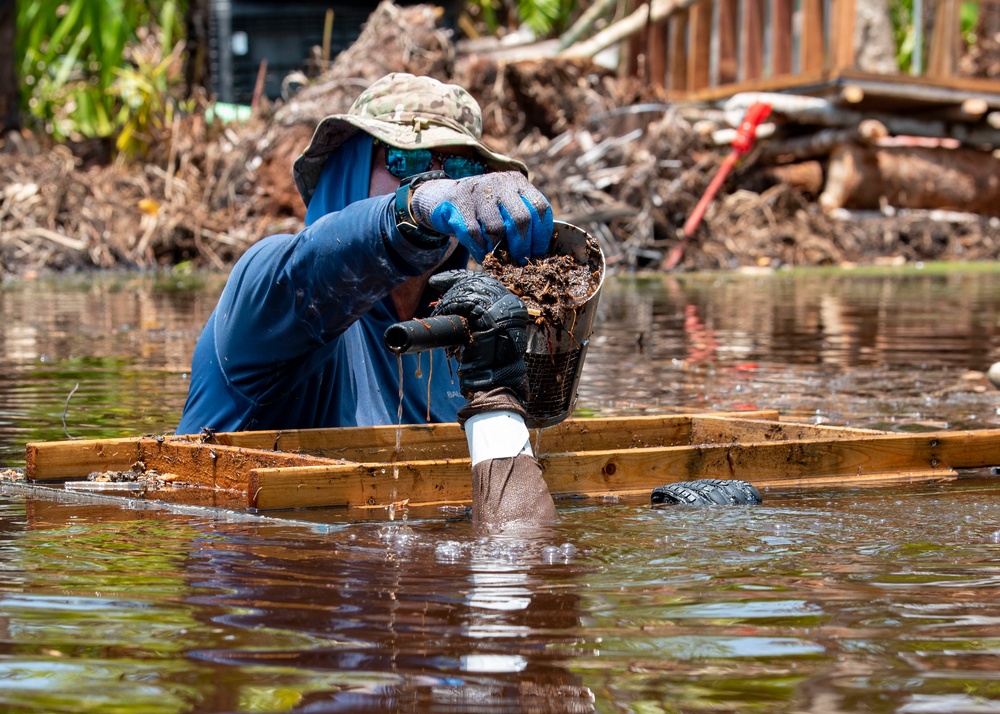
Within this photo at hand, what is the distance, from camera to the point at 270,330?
3.89 metres

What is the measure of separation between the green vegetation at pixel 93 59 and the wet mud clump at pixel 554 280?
1770 centimetres

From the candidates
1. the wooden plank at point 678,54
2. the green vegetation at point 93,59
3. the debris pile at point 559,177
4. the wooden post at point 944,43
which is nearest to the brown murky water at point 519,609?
the debris pile at point 559,177

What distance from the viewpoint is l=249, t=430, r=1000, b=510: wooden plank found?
375 cm

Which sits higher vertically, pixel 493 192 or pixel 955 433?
pixel 493 192

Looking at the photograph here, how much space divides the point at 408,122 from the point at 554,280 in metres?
0.97

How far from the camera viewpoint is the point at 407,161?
13.8ft

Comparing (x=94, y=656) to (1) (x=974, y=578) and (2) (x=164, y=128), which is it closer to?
(1) (x=974, y=578)

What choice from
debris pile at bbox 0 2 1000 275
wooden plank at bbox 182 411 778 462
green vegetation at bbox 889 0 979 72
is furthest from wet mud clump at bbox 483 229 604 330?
green vegetation at bbox 889 0 979 72

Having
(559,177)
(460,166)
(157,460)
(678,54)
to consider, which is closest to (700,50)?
(678,54)

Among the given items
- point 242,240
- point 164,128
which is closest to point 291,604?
point 242,240

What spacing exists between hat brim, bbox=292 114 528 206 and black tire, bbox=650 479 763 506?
1011 millimetres

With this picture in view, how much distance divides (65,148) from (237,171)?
4.16 meters

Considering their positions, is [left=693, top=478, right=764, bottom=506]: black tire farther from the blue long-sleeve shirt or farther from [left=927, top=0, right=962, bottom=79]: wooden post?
[left=927, top=0, right=962, bottom=79]: wooden post

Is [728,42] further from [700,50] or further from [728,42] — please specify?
[700,50]
